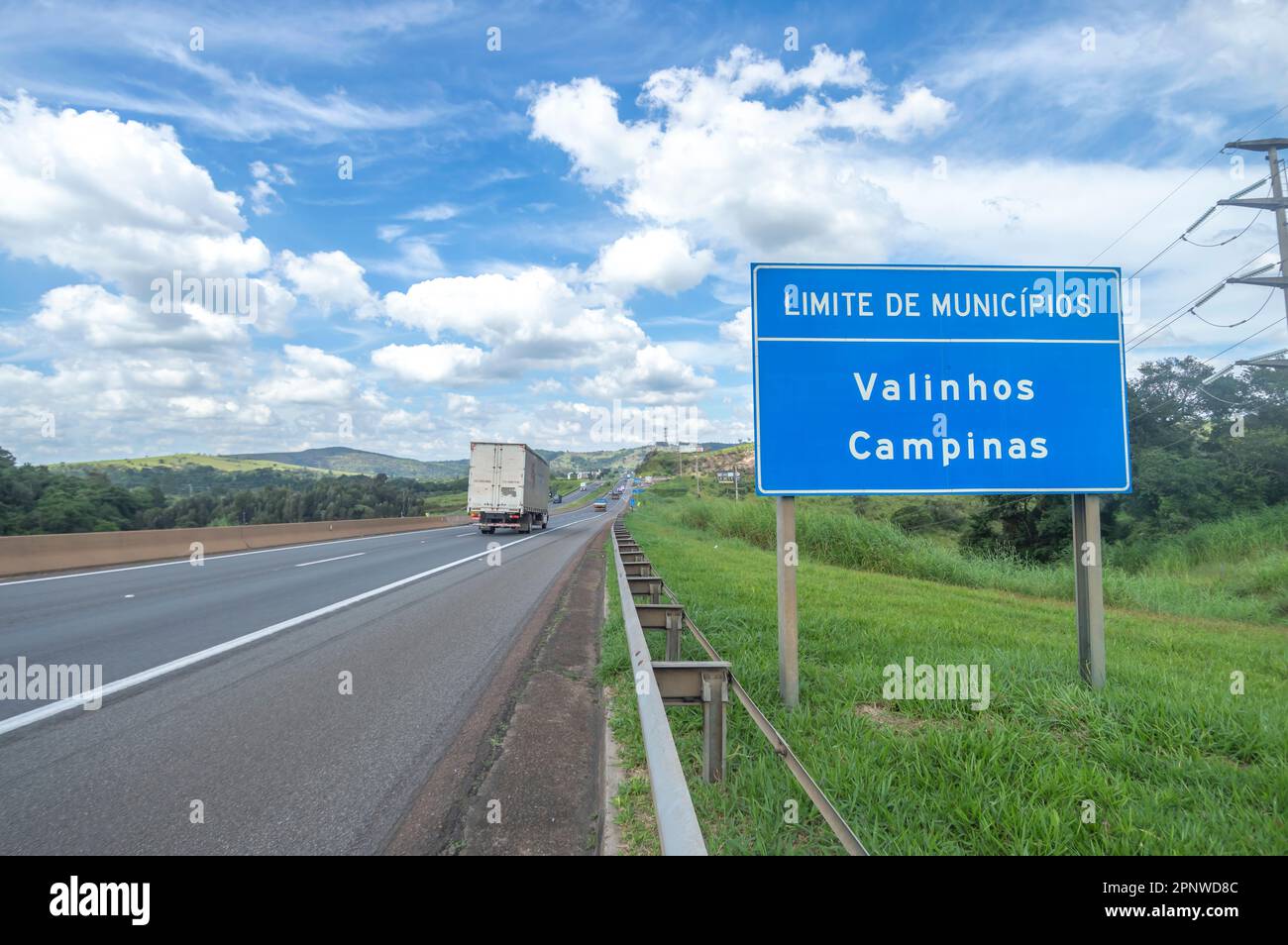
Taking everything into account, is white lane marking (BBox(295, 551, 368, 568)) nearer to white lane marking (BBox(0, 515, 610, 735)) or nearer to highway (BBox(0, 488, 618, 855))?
highway (BBox(0, 488, 618, 855))

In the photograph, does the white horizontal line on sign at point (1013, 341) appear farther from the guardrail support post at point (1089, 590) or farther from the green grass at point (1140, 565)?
the green grass at point (1140, 565)

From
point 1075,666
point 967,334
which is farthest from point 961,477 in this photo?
point 1075,666

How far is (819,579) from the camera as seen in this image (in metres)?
12.5

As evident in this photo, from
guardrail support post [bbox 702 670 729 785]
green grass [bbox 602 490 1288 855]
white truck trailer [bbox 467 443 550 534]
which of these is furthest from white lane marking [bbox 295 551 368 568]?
guardrail support post [bbox 702 670 729 785]

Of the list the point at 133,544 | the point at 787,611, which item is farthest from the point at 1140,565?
the point at 133,544

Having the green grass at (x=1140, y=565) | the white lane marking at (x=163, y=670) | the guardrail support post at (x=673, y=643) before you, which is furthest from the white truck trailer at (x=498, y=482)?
the guardrail support post at (x=673, y=643)

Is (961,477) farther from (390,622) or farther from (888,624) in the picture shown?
(390,622)

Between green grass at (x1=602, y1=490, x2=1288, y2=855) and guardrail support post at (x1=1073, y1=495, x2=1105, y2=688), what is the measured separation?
0.51 ft

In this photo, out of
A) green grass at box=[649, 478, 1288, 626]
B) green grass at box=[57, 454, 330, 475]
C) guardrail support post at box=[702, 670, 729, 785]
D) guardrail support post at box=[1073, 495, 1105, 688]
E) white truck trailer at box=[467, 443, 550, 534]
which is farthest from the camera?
green grass at box=[57, 454, 330, 475]

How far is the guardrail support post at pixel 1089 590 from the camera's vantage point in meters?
5.11

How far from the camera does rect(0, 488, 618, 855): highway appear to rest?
317 centimetres

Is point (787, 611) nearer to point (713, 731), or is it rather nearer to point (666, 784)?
point (713, 731)

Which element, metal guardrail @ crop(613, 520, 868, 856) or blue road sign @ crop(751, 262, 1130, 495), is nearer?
metal guardrail @ crop(613, 520, 868, 856)

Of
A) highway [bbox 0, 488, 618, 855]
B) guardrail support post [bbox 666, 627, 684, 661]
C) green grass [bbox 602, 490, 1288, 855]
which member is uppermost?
guardrail support post [bbox 666, 627, 684, 661]
